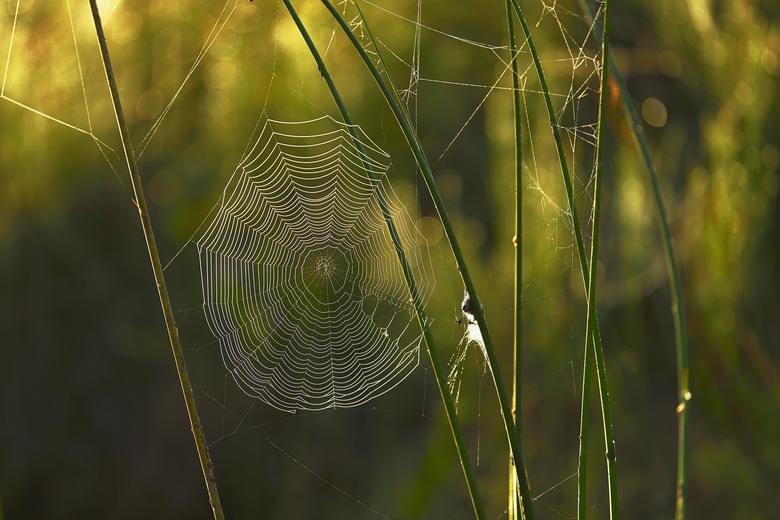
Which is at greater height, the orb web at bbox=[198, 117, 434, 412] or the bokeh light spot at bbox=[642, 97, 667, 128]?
the bokeh light spot at bbox=[642, 97, 667, 128]

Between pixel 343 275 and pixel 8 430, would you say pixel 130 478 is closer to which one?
pixel 8 430

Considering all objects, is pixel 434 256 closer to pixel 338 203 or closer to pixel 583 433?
pixel 338 203

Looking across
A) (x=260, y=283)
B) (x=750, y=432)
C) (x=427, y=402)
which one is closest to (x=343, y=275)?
(x=260, y=283)

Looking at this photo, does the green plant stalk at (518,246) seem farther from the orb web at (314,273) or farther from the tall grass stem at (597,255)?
the orb web at (314,273)

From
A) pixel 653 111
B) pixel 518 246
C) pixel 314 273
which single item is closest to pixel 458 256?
pixel 518 246

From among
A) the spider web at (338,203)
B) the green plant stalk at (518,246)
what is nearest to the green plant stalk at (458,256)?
the green plant stalk at (518,246)

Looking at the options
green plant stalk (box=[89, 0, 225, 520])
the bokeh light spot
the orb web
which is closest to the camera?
green plant stalk (box=[89, 0, 225, 520])

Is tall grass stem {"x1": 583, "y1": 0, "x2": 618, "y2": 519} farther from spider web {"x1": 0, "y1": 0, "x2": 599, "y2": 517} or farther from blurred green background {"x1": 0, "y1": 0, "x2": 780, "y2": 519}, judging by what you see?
blurred green background {"x1": 0, "y1": 0, "x2": 780, "y2": 519}

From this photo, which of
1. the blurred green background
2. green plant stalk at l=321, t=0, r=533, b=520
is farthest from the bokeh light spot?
green plant stalk at l=321, t=0, r=533, b=520
